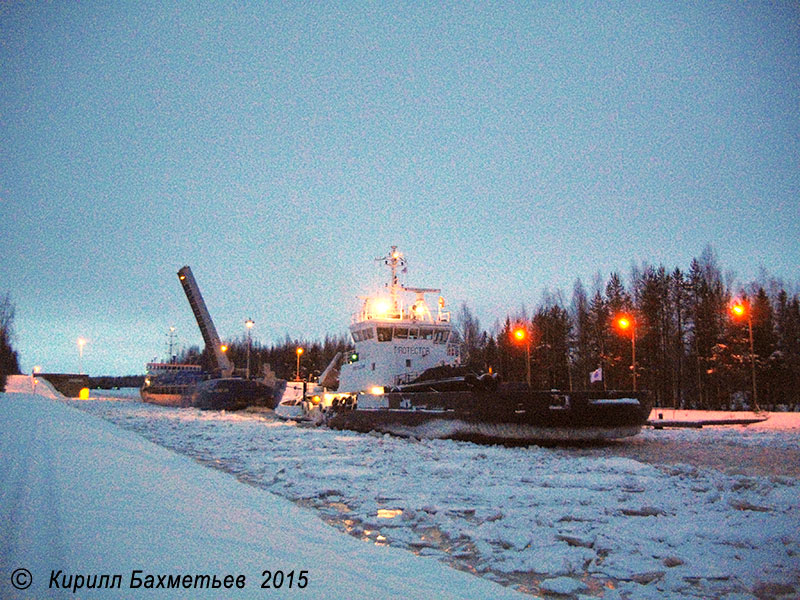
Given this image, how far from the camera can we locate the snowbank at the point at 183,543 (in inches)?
127

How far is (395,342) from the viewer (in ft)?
67.9

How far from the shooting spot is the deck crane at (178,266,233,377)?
41616mm

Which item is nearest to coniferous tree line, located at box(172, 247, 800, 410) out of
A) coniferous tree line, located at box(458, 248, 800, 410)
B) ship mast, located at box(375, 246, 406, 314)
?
coniferous tree line, located at box(458, 248, 800, 410)

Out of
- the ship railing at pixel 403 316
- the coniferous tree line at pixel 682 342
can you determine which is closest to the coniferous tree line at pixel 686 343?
the coniferous tree line at pixel 682 342

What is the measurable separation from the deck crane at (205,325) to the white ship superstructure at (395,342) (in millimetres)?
21641

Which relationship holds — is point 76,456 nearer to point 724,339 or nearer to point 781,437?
point 781,437

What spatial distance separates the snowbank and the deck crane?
36.3m

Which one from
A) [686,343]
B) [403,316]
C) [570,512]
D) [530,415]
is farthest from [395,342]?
[686,343]

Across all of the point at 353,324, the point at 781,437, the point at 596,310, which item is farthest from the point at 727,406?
the point at 353,324

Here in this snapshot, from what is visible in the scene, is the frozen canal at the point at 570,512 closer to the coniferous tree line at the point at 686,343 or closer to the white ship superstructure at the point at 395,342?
the white ship superstructure at the point at 395,342

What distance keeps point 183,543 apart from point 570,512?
412 cm

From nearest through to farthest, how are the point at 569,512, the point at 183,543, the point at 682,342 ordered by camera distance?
1. the point at 183,543
2. the point at 569,512
3. the point at 682,342

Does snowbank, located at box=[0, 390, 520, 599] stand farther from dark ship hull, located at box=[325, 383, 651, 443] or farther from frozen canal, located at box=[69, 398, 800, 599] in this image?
dark ship hull, located at box=[325, 383, 651, 443]

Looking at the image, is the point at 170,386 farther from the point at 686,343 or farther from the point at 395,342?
the point at 686,343
